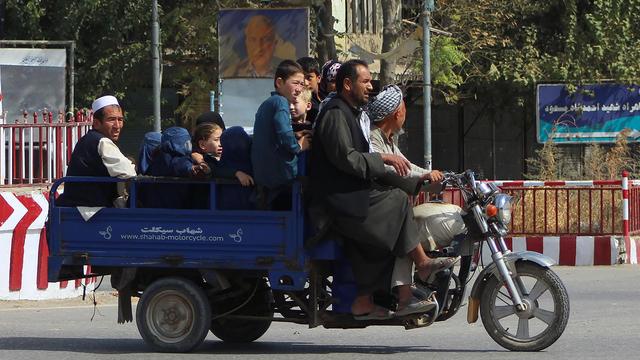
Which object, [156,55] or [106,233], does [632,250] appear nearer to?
[106,233]

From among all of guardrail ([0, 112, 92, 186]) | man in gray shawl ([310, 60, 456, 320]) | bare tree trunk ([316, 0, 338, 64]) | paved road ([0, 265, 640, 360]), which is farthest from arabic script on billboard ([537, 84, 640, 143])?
man in gray shawl ([310, 60, 456, 320])

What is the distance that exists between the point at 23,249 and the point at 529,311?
646 centimetres

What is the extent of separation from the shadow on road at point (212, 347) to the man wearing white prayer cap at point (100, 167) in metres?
1.03

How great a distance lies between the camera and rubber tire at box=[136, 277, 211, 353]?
9.12 meters

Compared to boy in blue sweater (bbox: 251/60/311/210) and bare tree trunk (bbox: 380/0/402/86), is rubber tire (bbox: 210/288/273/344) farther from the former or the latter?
bare tree trunk (bbox: 380/0/402/86)

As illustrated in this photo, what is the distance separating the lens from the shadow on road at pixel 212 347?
→ 9.30 metres

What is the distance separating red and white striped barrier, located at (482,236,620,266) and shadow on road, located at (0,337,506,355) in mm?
8590

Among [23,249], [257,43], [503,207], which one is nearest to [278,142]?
[503,207]

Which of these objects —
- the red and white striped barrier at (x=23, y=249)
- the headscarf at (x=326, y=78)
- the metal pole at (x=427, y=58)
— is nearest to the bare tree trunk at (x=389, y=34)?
the metal pole at (x=427, y=58)

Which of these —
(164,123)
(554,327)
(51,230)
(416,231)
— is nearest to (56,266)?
(51,230)

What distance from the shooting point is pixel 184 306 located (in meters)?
9.20

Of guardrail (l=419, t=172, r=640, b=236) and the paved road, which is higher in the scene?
guardrail (l=419, t=172, r=640, b=236)

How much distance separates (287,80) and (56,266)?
201cm

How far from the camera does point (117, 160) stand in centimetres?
930
